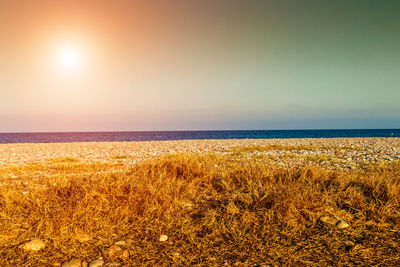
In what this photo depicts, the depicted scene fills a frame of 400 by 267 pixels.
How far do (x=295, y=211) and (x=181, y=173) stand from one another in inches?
151

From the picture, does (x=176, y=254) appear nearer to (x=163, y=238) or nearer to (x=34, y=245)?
(x=163, y=238)

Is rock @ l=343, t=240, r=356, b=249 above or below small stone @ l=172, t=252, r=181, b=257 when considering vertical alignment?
above

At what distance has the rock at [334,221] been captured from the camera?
4.03 meters

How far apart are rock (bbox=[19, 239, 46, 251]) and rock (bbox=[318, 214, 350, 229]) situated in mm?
4498

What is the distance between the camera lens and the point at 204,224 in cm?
409

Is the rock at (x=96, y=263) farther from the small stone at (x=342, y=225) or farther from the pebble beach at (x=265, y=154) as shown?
the pebble beach at (x=265, y=154)

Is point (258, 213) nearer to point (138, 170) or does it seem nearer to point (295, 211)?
point (295, 211)

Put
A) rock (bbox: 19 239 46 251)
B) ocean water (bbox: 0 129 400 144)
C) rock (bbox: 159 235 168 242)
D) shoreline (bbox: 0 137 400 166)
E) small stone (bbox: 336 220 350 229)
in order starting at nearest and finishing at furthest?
rock (bbox: 19 239 46 251), rock (bbox: 159 235 168 242), small stone (bbox: 336 220 350 229), shoreline (bbox: 0 137 400 166), ocean water (bbox: 0 129 400 144)

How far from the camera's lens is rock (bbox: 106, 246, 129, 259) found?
3274mm

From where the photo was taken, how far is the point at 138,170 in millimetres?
7582

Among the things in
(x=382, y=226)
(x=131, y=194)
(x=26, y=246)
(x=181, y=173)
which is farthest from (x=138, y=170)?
(x=382, y=226)

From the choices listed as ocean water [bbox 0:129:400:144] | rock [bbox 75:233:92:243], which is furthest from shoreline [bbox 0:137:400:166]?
ocean water [bbox 0:129:400:144]

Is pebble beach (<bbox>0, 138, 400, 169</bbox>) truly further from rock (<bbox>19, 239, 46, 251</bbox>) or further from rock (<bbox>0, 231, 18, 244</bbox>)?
rock (<bbox>19, 239, 46, 251</bbox>)

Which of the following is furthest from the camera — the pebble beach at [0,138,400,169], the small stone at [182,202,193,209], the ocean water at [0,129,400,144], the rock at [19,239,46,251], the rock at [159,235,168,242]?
the ocean water at [0,129,400,144]
